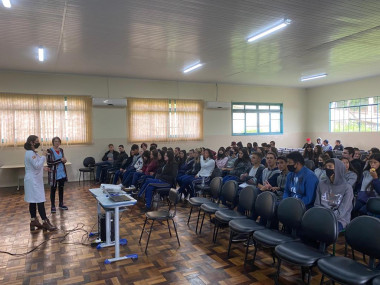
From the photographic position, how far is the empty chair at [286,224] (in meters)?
2.90

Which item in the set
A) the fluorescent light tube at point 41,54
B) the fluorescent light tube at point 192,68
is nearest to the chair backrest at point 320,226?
the fluorescent light tube at point 192,68

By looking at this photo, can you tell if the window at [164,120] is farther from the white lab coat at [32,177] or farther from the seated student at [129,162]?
the white lab coat at [32,177]

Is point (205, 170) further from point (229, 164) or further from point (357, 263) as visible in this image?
point (357, 263)

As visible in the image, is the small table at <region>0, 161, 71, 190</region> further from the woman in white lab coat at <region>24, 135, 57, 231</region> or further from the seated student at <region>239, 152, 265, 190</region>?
the seated student at <region>239, 152, 265, 190</region>

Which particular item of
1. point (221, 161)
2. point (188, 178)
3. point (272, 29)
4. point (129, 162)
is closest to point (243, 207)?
point (188, 178)

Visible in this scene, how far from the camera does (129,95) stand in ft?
32.1

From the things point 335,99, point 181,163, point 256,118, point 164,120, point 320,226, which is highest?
point 335,99

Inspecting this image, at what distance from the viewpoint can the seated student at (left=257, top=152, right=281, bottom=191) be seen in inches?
170

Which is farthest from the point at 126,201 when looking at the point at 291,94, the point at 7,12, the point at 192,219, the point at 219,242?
the point at 291,94

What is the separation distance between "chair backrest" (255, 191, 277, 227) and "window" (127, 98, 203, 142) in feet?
22.7

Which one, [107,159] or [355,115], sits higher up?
[355,115]

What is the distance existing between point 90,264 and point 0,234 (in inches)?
79.5

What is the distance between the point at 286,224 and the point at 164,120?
7.54 m

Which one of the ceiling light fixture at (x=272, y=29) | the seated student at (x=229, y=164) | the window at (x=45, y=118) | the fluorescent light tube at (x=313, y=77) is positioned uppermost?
the fluorescent light tube at (x=313, y=77)
